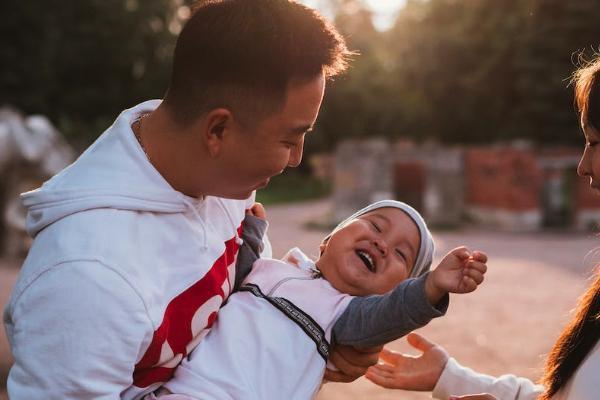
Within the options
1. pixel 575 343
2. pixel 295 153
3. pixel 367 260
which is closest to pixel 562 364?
pixel 575 343

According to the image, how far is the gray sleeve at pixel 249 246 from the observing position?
7.79 ft

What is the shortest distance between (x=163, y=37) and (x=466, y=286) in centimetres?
2934

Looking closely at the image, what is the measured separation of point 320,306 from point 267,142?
1.83ft

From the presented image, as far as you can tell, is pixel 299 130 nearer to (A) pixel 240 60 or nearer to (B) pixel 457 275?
(A) pixel 240 60

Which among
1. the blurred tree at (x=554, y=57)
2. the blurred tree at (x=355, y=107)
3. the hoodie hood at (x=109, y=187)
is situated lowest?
the blurred tree at (x=355, y=107)

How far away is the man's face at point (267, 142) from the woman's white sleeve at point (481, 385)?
3.10ft

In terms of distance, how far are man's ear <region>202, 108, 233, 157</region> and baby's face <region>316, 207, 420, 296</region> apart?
0.68m

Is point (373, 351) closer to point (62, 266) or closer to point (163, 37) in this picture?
point (62, 266)

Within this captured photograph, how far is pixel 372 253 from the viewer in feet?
7.90

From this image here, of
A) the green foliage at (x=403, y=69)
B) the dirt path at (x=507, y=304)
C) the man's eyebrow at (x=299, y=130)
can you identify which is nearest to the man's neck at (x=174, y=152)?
the man's eyebrow at (x=299, y=130)

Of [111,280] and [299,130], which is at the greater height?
[299,130]

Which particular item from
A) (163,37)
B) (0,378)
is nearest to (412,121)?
(163,37)

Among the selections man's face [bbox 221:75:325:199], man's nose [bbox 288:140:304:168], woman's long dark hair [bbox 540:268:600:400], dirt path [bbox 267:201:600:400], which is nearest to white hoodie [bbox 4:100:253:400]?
man's face [bbox 221:75:325:199]

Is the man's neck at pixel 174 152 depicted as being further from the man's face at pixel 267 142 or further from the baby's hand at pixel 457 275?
the baby's hand at pixel 457 275
